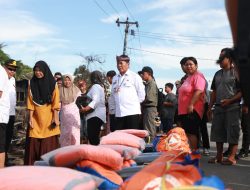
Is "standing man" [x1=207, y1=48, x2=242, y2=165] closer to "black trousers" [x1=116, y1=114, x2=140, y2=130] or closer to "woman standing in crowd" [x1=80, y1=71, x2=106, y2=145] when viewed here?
"black trousers" [x1=116, y1=114, x2=140, y2=130]

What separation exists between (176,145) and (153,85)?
3.81 metres

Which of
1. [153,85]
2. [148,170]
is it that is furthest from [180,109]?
[148,170]

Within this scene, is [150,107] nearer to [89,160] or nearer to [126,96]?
[126,96]

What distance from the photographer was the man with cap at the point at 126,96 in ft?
20.9

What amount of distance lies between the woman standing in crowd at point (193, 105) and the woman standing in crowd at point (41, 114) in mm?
1829

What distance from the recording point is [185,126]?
5.83 meters

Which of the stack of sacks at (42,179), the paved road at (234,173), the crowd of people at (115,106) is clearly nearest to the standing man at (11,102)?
the crowd of people at (115,106)

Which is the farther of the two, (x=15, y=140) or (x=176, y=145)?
(x=15, y=140)

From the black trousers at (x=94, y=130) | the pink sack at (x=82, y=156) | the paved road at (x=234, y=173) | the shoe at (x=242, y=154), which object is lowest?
the paved road at (x=234, y=173)

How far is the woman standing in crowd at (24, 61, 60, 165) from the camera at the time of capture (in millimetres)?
5840

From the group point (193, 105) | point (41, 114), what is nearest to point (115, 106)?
point (41, 114)

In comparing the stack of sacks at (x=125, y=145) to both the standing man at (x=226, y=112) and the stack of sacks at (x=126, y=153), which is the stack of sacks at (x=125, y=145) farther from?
the standing man at (x=226, y=112)

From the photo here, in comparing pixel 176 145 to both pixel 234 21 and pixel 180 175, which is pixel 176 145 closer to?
pixel 180 175

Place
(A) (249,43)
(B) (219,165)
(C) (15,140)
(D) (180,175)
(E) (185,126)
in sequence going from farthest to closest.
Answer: (C) (15,140)
(B) (219,165)
(E) (185,126)
(D) (180,175)
(A) (249,43)
